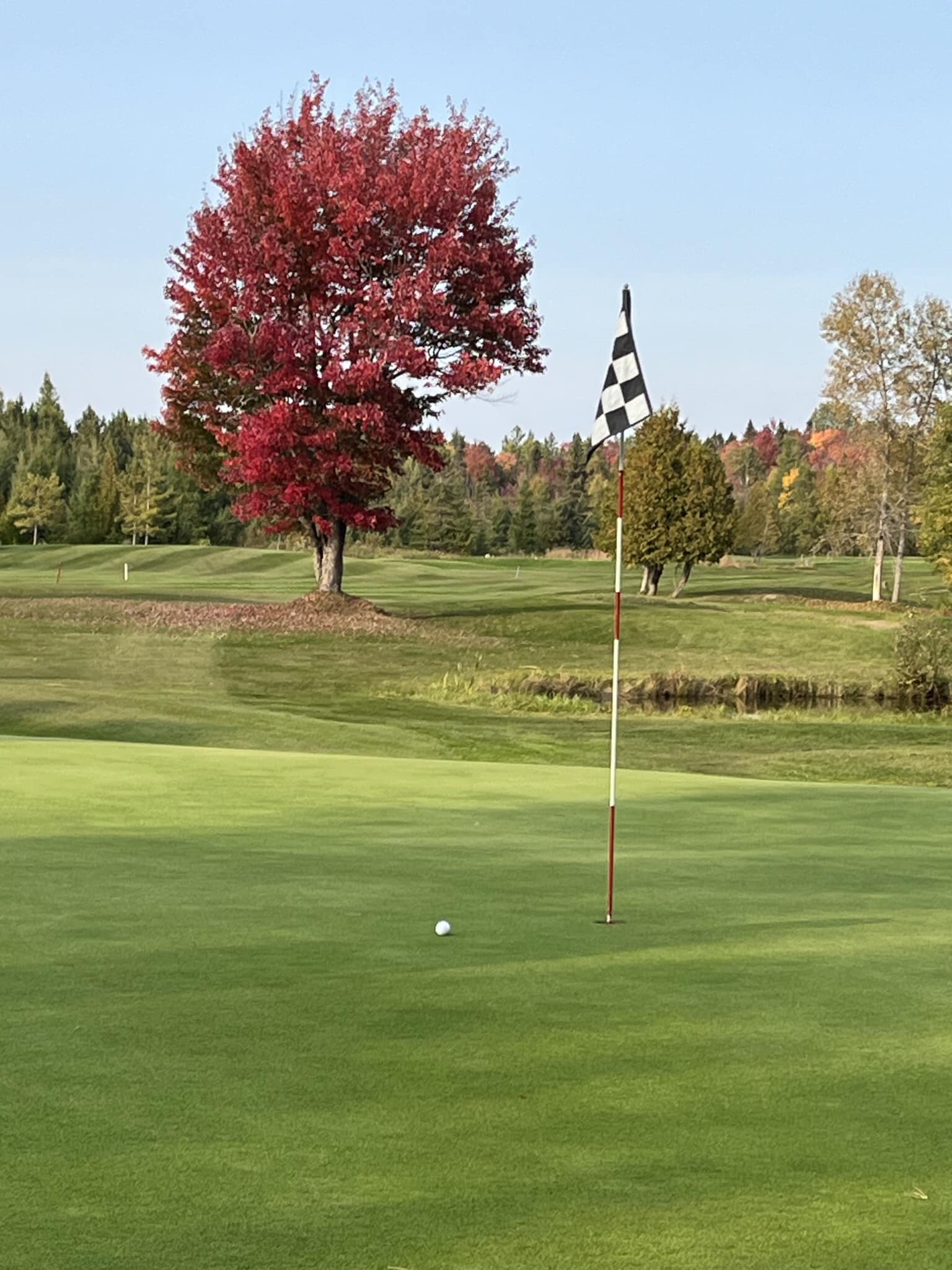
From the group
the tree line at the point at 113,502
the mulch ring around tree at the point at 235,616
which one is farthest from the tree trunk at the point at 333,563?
the tree line at the point at 113,502

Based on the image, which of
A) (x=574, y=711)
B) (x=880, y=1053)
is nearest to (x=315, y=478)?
(x=574, y=711)

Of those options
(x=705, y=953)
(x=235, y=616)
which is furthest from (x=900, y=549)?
(x=705, y=953)

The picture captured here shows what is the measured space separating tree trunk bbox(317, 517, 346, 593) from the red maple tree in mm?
859

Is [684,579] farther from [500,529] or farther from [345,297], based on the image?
[500,529]

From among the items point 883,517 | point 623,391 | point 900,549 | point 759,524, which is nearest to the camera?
point 623,391

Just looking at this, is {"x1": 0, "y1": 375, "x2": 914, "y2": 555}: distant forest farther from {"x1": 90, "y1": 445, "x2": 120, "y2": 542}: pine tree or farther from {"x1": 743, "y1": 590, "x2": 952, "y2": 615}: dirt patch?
{"x1": 743, "y1": 590, "x2": 952, "y2": 615}: dirt patch

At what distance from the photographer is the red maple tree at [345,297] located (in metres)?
38.2

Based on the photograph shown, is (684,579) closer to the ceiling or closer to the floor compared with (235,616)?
closer to the ceiling

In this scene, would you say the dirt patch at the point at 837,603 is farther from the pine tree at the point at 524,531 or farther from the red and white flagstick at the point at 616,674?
the pine tree at the point at 524,531

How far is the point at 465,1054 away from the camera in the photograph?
5.50 m

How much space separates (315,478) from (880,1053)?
3442 cm

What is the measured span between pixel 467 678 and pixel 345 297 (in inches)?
443

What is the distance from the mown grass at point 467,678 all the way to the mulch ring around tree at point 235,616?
0.73m

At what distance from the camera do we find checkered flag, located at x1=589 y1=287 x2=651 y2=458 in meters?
9.14
